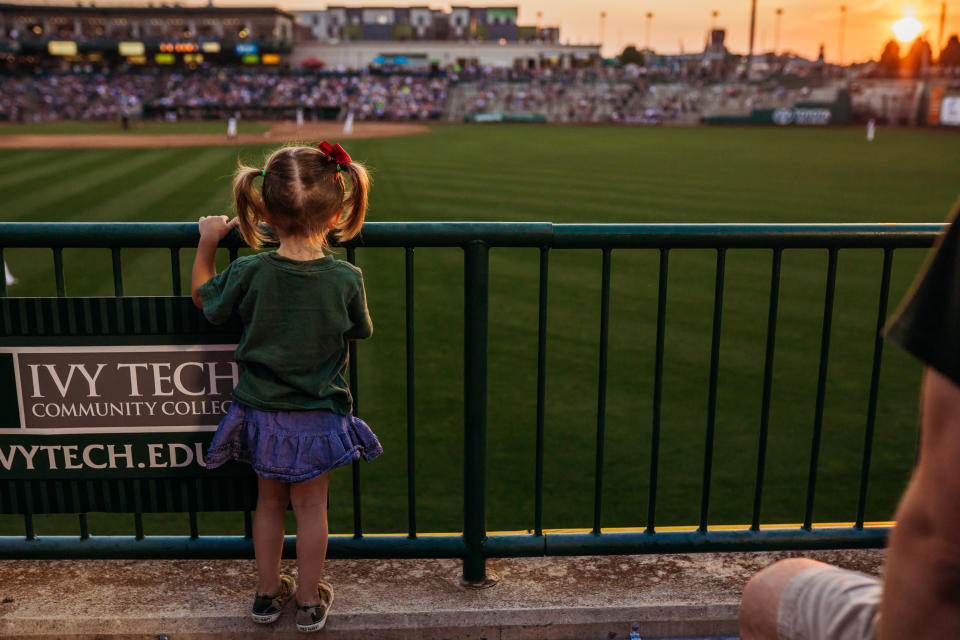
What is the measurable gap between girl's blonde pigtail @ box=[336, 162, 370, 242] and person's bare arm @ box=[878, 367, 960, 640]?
190 centimetres

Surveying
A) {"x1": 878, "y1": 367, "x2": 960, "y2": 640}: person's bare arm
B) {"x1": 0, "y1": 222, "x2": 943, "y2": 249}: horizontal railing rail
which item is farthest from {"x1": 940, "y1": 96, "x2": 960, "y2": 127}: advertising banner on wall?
{"x1": 878, "y1": 367, "x2": 960, "y2": 640}: person's bare arm

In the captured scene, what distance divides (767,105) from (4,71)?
6564 centimetres

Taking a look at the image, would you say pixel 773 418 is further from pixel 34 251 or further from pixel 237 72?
pixel 237 72

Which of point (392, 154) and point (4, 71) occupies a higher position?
point (4, 71)

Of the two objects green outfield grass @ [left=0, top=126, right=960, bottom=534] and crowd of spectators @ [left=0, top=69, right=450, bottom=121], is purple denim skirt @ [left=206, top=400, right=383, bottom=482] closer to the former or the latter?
green outfield grass @ [left=0, top=126, right=960, bottom=534]

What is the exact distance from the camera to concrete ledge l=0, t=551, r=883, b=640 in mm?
2928

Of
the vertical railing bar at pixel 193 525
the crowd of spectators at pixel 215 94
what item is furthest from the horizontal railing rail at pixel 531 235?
the crowd of spectators at pixel 215 94

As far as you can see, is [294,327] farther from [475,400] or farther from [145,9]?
[145,9]

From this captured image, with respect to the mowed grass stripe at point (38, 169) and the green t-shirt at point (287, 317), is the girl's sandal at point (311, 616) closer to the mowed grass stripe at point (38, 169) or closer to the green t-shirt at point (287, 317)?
the green t-shirt at point (287, 317)

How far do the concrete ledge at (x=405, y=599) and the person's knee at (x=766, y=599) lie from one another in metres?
1.45

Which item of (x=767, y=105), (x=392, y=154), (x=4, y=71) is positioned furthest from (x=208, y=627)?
(x=4, y=71)

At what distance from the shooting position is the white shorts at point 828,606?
1380 mm

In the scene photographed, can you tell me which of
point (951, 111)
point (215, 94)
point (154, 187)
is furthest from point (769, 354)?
point (215, 94)

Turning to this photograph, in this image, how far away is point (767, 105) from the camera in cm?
6022
